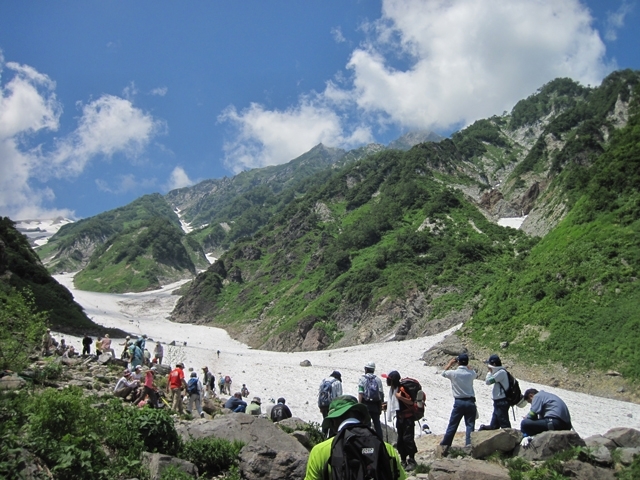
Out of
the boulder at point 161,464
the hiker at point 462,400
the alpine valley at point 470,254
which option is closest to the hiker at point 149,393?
the boulder at point 161,464

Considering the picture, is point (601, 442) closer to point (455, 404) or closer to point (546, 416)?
point (546, 416)

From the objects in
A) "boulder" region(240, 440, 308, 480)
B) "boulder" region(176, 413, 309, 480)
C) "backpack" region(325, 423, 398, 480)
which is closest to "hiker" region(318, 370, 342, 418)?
"boulder" region(176, 413, 309, 480)

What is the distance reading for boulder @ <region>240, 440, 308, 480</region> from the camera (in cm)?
748

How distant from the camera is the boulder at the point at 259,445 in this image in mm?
7559

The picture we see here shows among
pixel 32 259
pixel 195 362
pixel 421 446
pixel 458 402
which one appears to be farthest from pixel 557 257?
pixel 32 259

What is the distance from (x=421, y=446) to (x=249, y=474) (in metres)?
5.95

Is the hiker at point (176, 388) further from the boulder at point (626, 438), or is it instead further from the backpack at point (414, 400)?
the boulder at point (626, 438)

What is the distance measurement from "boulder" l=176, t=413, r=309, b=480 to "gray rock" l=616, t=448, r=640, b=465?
549 cm

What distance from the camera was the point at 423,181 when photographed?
8150 centimetres

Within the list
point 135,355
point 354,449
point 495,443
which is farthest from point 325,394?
point 135,355

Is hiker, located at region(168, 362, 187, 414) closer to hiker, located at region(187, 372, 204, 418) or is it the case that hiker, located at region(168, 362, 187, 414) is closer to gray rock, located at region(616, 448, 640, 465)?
hiker, located at region(187, 372, 204, 418)

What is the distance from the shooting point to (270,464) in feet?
25.1

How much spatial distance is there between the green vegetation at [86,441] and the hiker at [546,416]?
578 cm

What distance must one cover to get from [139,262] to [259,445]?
155 meters
